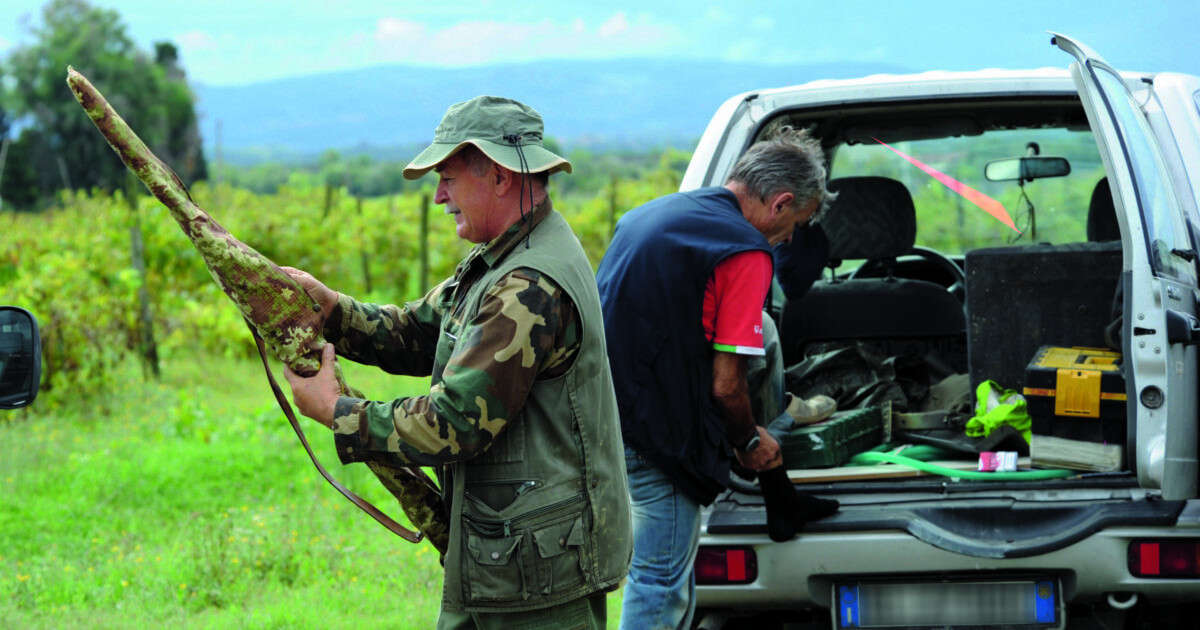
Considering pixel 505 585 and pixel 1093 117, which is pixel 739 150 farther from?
pixel 505 585

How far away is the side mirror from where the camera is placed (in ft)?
7.75

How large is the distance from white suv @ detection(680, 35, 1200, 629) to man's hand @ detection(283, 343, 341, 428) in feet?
5.09

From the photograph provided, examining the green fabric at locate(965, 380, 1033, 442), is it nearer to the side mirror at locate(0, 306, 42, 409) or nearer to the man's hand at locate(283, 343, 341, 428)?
the man's hand at locate(283, 343, 341, 428)

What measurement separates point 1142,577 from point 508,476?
1831mm

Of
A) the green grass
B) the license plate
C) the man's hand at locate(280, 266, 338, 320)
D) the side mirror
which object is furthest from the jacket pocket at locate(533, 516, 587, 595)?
the green grass

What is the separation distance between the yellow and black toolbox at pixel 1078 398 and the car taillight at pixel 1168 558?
1.64 ft

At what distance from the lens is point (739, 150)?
4.26 metres

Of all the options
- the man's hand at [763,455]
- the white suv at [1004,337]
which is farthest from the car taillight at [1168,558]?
the man's hand at [763,455]

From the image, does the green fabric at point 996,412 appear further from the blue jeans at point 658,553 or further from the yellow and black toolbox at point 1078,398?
the blue jeans at point 658,553

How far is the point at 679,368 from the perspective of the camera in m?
3.46

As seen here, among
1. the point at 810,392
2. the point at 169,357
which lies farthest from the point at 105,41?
the point at 810,392

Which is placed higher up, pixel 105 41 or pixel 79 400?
pixel 105 41

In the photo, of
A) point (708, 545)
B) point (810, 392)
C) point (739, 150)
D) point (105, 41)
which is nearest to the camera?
point (708, 545)

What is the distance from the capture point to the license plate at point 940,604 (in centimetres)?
353
